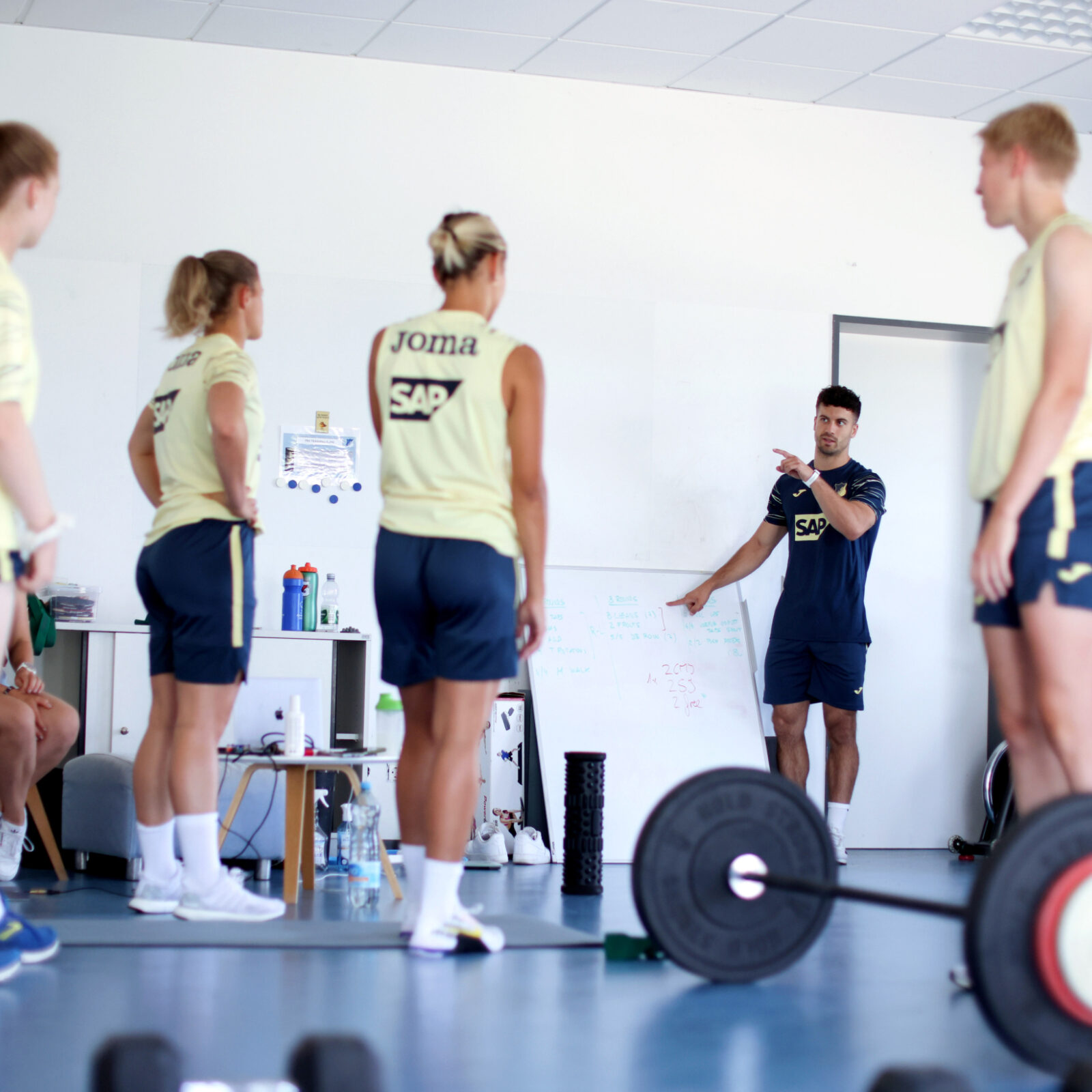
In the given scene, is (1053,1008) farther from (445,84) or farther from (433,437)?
(445,84)

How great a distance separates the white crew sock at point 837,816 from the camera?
4.81m

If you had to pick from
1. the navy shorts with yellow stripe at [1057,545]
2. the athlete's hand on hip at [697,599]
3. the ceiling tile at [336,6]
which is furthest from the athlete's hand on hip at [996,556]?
the ceiling tile at [336,6]

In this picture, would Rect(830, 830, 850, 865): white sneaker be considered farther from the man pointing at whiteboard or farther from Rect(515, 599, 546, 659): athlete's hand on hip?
Rect(515, 599, 546, 659): athlete's hand on hip

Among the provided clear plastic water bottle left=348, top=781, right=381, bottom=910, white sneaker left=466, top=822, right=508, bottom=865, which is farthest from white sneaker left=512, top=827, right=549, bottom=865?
clear plastic water bottle left=348, top=781, right=381, bottom=910

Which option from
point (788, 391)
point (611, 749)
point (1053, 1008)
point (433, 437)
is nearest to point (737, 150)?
point (788, 391)

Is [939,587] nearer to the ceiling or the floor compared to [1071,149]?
nearer to the floor

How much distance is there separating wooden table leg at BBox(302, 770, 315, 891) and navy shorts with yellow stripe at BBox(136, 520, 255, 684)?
928 millimetres

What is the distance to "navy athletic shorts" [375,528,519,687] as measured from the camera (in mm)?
2455

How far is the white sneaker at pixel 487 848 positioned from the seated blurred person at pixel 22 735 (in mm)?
1439

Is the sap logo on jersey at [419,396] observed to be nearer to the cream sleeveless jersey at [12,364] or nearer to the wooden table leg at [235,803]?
the cream sleeveless jersey at [12,364]

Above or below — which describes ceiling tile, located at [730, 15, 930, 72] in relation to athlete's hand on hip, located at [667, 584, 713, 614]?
above

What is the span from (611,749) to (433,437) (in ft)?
8.75

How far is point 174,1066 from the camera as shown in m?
1.12

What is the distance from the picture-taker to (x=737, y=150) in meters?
5.43
